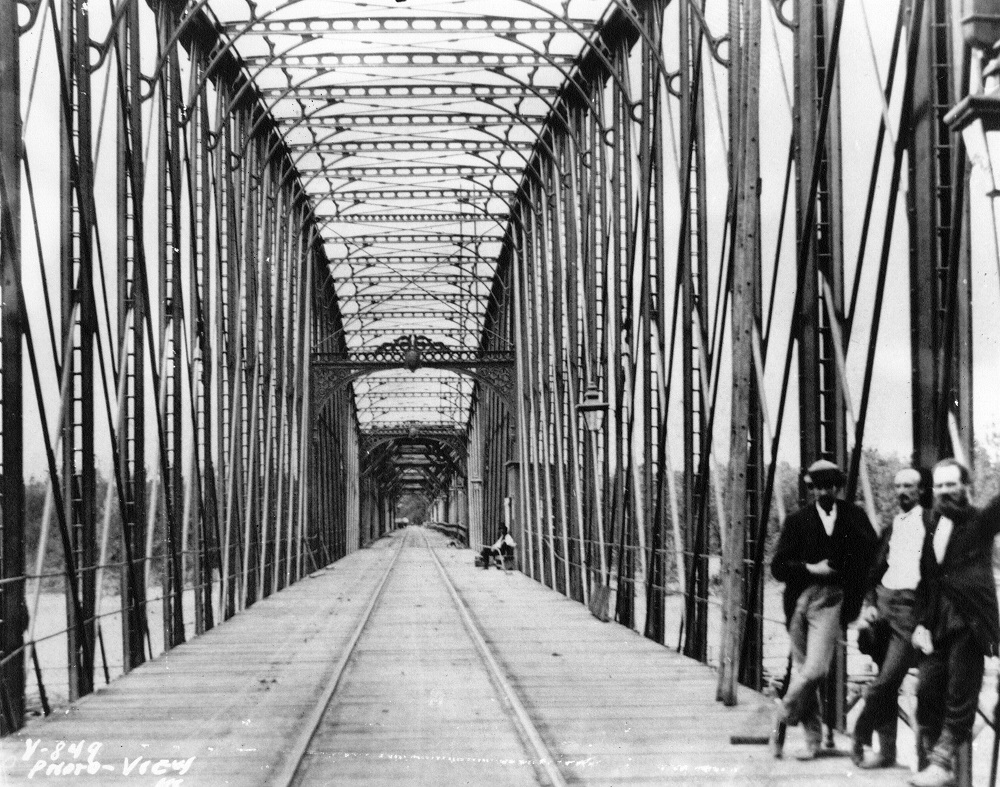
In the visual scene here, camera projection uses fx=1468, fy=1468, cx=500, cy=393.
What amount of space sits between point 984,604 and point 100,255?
780cm

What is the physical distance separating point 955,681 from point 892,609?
0.62 metres

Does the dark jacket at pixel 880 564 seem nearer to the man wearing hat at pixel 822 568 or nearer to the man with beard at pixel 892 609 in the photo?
the man with beard at pixel 892 609

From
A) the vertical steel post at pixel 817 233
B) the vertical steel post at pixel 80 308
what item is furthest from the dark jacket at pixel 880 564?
the vertical steel post at pixel 80 308

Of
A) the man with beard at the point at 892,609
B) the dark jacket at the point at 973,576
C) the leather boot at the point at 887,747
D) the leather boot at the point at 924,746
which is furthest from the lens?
the leather boot at the point at 887,747

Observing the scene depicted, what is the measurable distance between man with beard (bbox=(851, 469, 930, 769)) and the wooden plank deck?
197 mm

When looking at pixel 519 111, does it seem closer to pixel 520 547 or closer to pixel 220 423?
pixel 220 423

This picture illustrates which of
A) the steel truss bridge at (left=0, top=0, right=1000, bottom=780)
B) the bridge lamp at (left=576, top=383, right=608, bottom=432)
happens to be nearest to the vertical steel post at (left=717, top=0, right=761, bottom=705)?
the steel truss bridge at (left=0, top=0, right=1000, bottom=780)

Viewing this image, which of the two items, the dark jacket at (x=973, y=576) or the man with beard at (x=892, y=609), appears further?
the man with beard at (x=892, y=609)

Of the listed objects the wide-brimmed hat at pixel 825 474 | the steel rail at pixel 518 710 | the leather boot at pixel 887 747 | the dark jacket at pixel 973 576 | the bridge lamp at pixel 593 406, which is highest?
the bridge lamp at pixel 593 406

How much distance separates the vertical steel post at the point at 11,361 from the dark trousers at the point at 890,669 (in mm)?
4953

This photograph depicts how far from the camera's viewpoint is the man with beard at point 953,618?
5.88 metres

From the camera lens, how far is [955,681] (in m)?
5.96

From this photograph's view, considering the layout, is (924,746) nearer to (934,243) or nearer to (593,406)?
(934,243)

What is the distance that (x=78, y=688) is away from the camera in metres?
10.8
